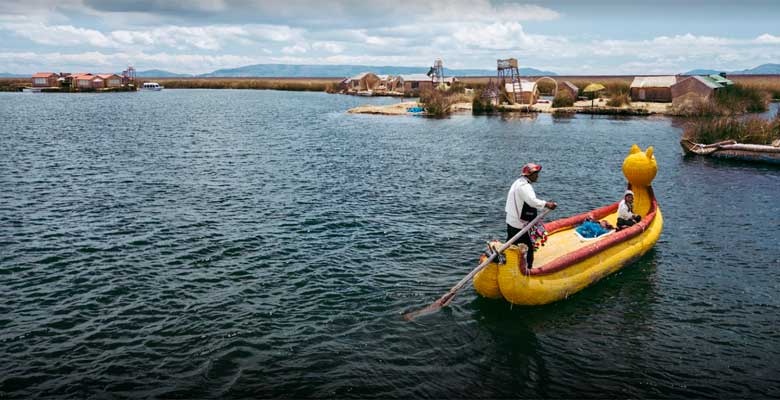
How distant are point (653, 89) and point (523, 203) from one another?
256 ft

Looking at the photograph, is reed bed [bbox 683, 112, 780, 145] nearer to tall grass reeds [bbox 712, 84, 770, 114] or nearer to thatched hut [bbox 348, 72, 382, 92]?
tall grass reeds [bbox 712, 84, 770, 114]

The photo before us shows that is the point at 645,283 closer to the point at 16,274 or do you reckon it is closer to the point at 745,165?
the point at 16,274

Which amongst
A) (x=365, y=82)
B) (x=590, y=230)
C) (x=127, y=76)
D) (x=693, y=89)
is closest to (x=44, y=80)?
(x=127, y=76)

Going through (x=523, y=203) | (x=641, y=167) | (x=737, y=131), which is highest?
(x=737, y=131)

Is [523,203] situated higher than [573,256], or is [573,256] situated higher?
[523,203]

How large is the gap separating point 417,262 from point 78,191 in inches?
782

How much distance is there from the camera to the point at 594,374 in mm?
11414

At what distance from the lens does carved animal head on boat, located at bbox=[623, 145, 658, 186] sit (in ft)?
60.5

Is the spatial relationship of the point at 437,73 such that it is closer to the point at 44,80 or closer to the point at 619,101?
the point at 619,101

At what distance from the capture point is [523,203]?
42.9 ft

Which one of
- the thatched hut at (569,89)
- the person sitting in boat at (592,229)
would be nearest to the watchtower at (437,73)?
the thatched hut at (569,89)

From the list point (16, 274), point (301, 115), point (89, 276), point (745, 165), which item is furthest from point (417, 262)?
point (301, 115)

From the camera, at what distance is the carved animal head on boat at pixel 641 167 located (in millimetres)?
18453

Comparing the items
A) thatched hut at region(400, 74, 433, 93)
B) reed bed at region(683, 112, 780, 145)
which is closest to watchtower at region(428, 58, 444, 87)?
thatched hut at region(400, 74, 433, 93)
